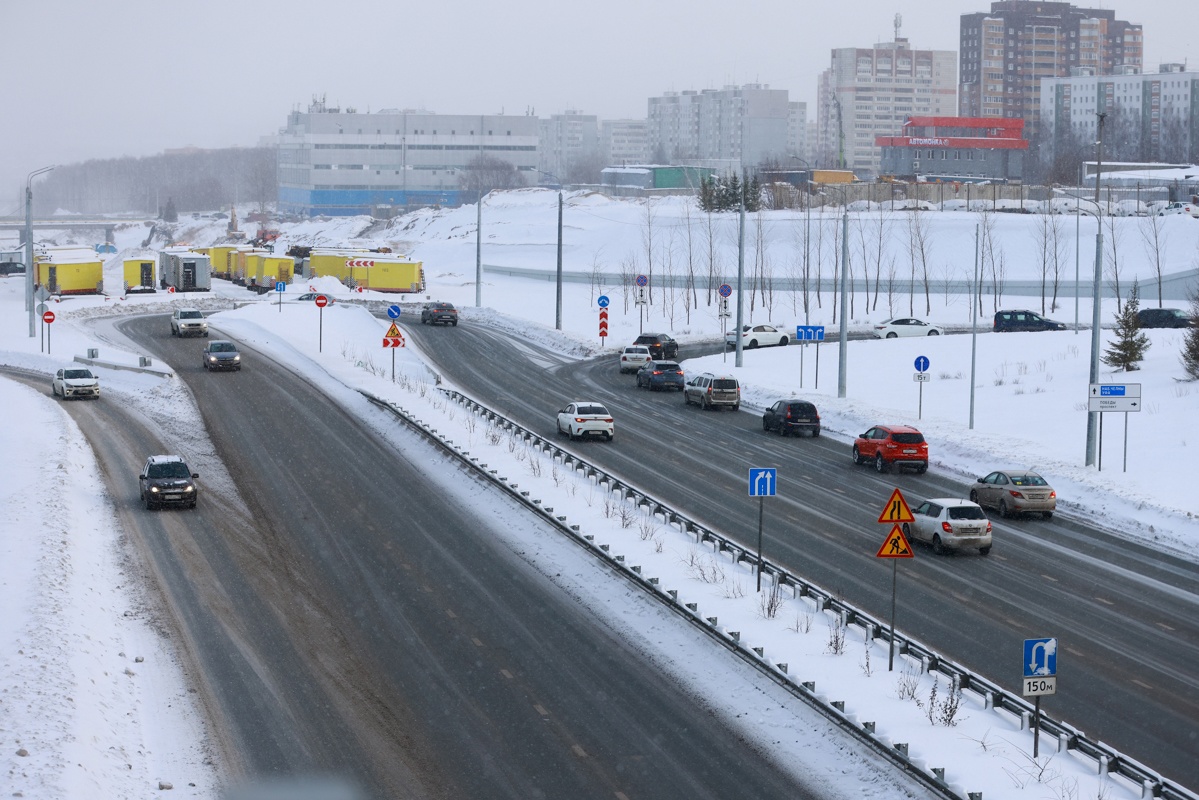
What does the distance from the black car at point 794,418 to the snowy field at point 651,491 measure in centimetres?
210

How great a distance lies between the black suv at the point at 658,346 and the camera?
6378cm

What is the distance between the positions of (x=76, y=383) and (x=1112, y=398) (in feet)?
108

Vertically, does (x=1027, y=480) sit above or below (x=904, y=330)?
below

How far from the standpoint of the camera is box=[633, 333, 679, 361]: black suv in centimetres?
6378

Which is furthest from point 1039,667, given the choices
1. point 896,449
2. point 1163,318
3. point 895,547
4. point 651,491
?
point 1163,318

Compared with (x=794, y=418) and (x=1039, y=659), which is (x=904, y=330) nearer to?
(x=794, y=418)

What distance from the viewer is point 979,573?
25.8 metres

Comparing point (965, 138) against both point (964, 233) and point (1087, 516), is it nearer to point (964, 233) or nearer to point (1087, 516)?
point (964, 233)

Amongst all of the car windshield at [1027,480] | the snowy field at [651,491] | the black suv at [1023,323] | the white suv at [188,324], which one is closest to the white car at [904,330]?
the black suv at [1023,323]

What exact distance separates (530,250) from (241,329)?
6255 cm

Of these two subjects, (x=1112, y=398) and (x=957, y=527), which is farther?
(x=1112, y=398)

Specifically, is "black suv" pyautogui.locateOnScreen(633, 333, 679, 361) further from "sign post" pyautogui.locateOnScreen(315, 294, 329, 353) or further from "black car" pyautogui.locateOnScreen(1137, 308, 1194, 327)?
"black car" pyautogui.locateOnScreen(1137, 308, 1194, 327)

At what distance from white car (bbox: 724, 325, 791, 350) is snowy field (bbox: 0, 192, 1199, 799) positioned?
3.03 m

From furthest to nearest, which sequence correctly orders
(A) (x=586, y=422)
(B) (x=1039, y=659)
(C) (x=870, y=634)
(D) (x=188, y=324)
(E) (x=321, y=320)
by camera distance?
1. (D) (x=188, y=324)
2. (E) (x=321, y=320)
3. (A) (x=586, y=422)
4. (C) (x=870, y=634)
5. (B) (x=1039, y=659)
